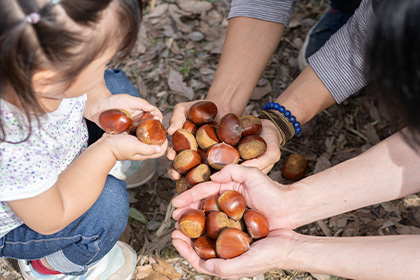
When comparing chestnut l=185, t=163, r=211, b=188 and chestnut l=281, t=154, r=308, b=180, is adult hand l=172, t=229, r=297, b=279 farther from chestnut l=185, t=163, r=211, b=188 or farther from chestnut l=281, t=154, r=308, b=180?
chestnut l=281, t=154, r=308, b=180

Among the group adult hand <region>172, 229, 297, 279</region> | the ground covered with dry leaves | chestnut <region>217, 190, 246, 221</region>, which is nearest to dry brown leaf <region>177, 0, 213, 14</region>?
the ground covered with dry leaves

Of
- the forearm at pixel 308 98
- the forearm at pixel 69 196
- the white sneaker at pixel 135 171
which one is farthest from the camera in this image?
the white sneaker at pixel 135 171

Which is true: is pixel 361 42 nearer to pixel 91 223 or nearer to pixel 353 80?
pixel 353 80

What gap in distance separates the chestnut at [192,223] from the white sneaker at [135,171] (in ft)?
3.24

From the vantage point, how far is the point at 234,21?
3113mm

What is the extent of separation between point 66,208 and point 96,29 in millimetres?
878

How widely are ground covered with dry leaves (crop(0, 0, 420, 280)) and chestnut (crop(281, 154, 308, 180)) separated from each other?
0.10m

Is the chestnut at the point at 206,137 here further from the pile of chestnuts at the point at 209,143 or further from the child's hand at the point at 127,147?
the child's hand at the point at 127,147

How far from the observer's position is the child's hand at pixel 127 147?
2160 millimetres

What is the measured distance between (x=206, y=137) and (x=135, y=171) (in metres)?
0.87

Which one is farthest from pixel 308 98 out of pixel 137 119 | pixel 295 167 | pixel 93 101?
pixel 93 101

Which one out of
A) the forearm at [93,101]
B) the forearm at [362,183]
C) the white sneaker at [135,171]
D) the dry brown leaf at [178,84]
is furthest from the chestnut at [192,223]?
the dry brown leaf at [178,84]

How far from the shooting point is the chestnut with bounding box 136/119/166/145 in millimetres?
2219

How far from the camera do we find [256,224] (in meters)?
2.13
